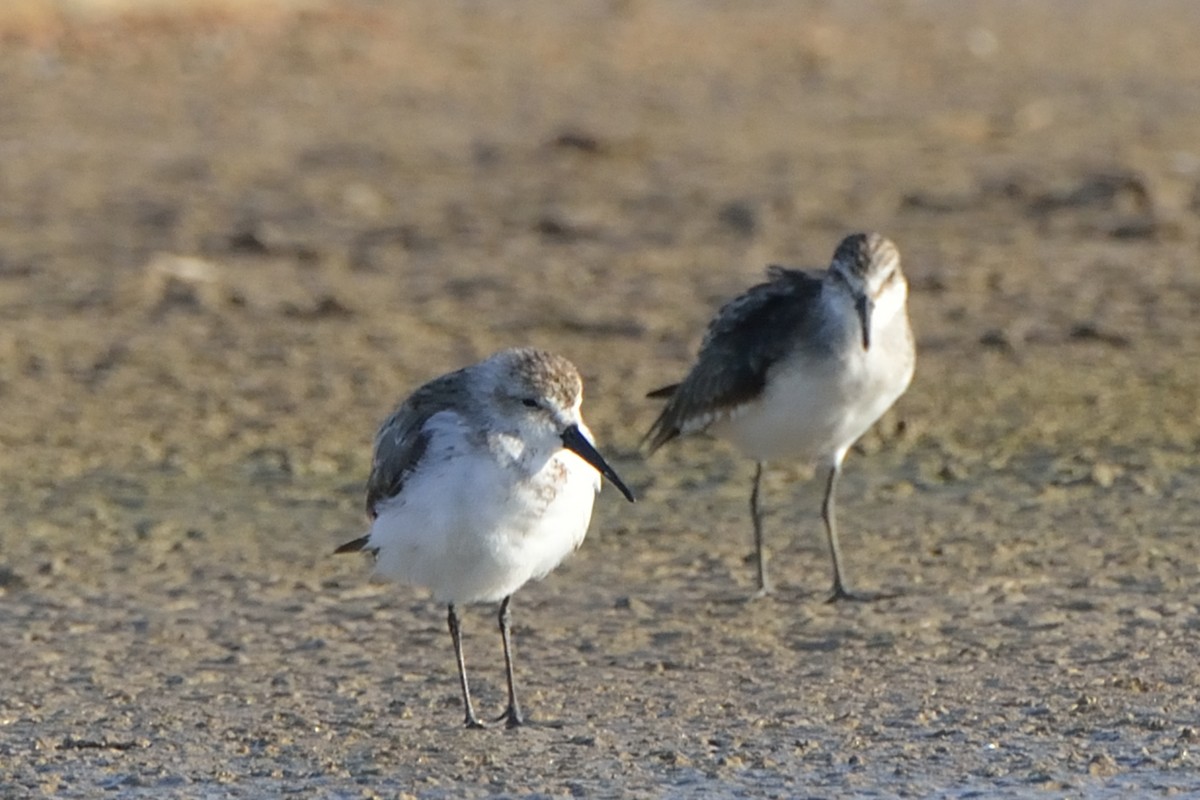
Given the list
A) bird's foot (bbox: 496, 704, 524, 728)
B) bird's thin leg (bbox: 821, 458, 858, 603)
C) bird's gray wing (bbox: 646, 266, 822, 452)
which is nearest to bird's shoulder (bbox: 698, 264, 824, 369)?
bird's gray wing (bbox: 646, 266, 822, 452)

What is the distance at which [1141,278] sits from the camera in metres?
14.1

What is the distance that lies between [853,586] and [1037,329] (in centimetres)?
452

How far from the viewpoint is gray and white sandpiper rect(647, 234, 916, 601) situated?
29.1 ft

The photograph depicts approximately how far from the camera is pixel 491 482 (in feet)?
22.7

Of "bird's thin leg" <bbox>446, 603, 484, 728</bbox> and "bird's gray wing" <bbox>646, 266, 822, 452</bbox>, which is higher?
"bird's gray wing" <bbox>646, 266, 822, 452</bbox>

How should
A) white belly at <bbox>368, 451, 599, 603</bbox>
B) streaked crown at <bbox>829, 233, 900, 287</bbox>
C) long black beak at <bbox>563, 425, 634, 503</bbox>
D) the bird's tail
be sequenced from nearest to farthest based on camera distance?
white belly at <bbox>368, 451, 599, 603</bbox> < long black beak at <bbox>563, 425, 634, 503</bbox> < the bird's tail < streaked crown at <bbox>829, 233, 900, 287</bbox>

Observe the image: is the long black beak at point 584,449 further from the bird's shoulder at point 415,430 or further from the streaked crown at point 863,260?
the streaked crown at point 863,260

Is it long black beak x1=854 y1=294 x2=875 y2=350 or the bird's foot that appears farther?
long black beak x1=854 y1=294 x2=875 y2=350

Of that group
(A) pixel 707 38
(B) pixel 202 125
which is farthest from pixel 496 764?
(A) pixel 707 38

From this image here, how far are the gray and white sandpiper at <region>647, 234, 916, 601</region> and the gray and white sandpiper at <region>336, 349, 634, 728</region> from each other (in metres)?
1.81

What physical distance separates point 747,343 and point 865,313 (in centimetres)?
58

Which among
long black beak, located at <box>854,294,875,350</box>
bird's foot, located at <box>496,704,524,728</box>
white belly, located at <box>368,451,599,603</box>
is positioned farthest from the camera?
long black beak, located at <box>854,294,875,350</box>

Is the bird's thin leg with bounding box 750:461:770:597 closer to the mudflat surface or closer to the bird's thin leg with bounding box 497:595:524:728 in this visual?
the mudflat surface

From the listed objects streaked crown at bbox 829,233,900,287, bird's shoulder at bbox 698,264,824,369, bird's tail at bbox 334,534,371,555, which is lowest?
bird's tail at bbox 334,534,371,555
